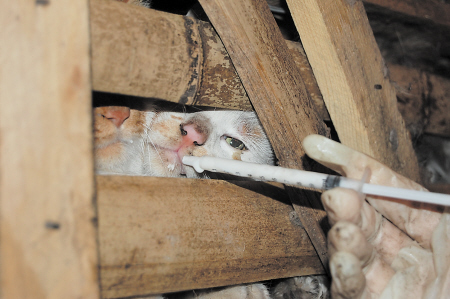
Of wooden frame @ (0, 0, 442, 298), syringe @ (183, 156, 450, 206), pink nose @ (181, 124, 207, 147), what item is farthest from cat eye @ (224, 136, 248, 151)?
syringe @ (183, 156, 450, 206)

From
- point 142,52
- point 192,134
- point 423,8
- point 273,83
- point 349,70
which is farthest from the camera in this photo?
point 423,8

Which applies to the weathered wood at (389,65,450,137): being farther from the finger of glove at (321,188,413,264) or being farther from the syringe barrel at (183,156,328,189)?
the syringe barrel at (183,156,328,189)

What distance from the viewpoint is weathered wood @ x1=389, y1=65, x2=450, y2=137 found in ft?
5.24

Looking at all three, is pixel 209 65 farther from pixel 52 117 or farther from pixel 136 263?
pixel 136 263

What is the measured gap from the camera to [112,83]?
2.69 feet

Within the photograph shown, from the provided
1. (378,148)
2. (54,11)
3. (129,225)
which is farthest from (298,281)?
(54,11)

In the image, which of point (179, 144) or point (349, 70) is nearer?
point (349, 70)

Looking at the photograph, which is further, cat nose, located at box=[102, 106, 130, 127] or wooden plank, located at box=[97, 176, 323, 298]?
cat nose, located at box=[102, 106, 130, 127]

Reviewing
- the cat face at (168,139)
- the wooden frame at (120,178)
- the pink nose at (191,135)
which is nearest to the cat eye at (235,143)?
the cat face at (168,139)

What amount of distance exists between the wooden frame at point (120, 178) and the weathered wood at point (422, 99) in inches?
18.7

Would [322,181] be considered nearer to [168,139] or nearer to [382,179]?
[382,179]

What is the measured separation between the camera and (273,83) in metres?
1.04

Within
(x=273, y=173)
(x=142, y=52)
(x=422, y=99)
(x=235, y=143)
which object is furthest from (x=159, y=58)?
(x=422, y=99)

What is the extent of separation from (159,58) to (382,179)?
2.25 feet
